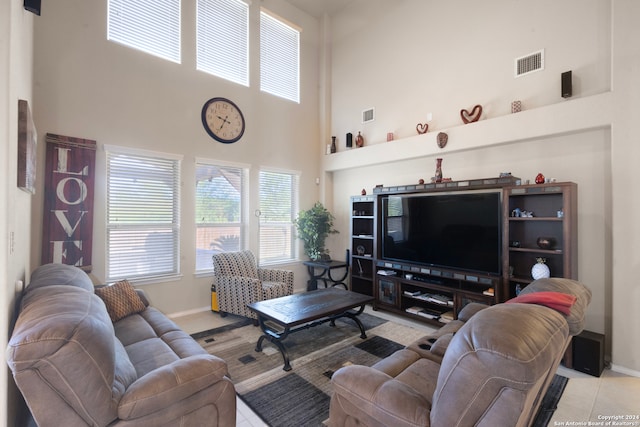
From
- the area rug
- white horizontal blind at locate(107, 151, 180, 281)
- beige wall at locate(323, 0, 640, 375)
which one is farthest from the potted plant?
white horizontal blind at locate(107, 151, 180, 281)

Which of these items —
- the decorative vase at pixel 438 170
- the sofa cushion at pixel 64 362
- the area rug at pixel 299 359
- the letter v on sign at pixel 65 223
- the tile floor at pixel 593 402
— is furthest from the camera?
the decorative vase at pixel 438 170

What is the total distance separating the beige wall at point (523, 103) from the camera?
289 cm

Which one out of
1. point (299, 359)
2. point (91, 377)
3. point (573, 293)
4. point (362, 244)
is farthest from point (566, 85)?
point (91, 377)

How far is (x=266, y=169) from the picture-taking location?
5.34m

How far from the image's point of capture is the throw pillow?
2814mm

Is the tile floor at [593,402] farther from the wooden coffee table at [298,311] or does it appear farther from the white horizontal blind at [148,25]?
the white horizontal blind at [148,25]

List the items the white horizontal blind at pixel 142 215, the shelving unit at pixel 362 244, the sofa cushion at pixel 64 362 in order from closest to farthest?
the sofa cushion at pixel 64 362 < the white horizontal blind at pixel 142 215 < the shelving unit at pixel 362 244

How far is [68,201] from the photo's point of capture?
344 centimetres

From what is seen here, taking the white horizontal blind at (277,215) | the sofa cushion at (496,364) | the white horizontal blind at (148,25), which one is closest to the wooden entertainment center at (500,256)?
the white horizontal blind at (277,215)

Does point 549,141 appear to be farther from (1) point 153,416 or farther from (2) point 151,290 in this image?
(2) point 151,290

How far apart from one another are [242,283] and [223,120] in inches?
102

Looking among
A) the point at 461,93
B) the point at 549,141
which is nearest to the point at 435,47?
the point at 461,93

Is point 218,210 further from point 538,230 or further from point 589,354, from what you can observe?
point 589,354

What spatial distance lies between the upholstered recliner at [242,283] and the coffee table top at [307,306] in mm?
588
